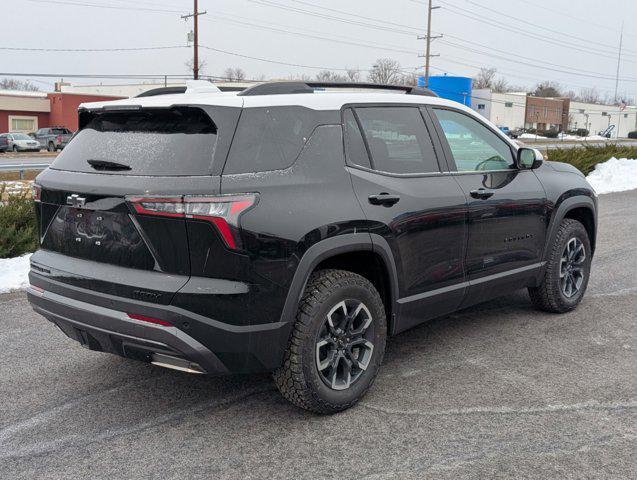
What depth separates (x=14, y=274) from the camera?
6.83m

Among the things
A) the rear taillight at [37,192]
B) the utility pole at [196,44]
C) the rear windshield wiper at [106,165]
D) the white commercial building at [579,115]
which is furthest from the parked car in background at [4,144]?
the white commercial building at [579,115]

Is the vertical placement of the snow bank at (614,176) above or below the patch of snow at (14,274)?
above

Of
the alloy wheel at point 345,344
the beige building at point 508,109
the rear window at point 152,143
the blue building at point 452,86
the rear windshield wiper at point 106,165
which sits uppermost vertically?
the beige building at point 508,109

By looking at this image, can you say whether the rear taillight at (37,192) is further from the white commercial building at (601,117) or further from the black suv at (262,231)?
the white commercial building at (601,117)

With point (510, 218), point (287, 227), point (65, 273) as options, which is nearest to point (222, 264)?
point (287, 227)

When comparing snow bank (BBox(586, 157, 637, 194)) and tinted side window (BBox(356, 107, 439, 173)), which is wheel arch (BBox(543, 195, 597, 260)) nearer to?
tinted side window (BBox(356, 107, 439, 173))

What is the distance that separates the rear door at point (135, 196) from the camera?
321 cm

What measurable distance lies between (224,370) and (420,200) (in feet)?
5.45

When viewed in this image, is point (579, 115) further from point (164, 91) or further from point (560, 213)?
point (164, 91)

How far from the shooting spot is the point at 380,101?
419cm

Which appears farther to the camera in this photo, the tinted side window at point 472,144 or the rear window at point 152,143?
the tinted side window at point 472,144

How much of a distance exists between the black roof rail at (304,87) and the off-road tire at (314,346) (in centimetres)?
107

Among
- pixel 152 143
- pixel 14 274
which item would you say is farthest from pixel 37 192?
pixel 14 274

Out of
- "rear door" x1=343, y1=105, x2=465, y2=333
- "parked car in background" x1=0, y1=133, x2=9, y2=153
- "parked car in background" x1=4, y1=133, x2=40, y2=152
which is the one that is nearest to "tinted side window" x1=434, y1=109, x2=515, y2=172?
"rear door" x1=343, y1=105, x2=465, y2=333
